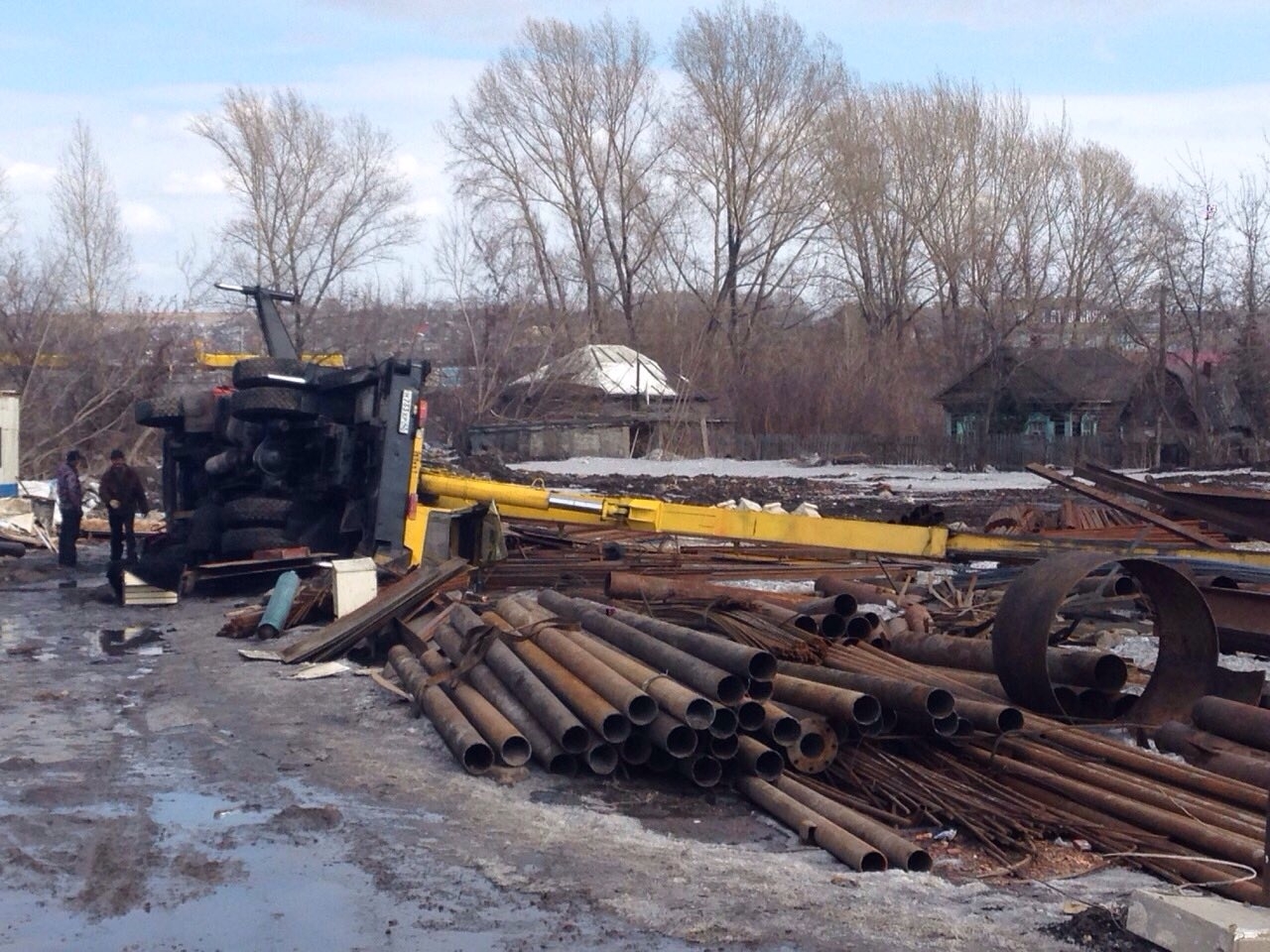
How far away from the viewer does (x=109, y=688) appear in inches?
A: 413

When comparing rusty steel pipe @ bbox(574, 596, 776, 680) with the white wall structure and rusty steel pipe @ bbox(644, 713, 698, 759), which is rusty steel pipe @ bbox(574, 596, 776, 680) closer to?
rusty steel pipe @ bbox(644, 713, 698, 759)

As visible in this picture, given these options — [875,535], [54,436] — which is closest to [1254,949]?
[875,535]

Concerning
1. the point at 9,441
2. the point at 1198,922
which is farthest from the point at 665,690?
the point at 9,441

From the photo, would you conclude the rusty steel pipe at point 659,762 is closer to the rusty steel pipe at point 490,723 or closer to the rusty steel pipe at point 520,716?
the rusty steel pipe at point 520,716

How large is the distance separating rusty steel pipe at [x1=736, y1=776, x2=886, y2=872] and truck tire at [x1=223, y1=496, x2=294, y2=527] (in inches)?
376

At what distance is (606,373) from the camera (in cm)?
6506

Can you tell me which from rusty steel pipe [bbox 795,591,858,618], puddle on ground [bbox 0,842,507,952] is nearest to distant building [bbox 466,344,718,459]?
rusty steel pipe [bbox 795,591,858,618]

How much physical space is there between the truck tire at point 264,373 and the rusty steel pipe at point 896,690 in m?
10.1

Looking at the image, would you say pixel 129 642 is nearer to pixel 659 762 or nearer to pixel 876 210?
pixel 659 762

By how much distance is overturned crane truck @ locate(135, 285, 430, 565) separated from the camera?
49.3 ft

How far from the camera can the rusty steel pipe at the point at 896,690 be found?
7.15 meters

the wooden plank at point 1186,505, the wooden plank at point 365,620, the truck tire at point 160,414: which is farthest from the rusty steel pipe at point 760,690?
the truck tire at point 160,414

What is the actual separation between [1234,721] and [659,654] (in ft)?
10.1

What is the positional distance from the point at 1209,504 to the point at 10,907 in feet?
25.2
